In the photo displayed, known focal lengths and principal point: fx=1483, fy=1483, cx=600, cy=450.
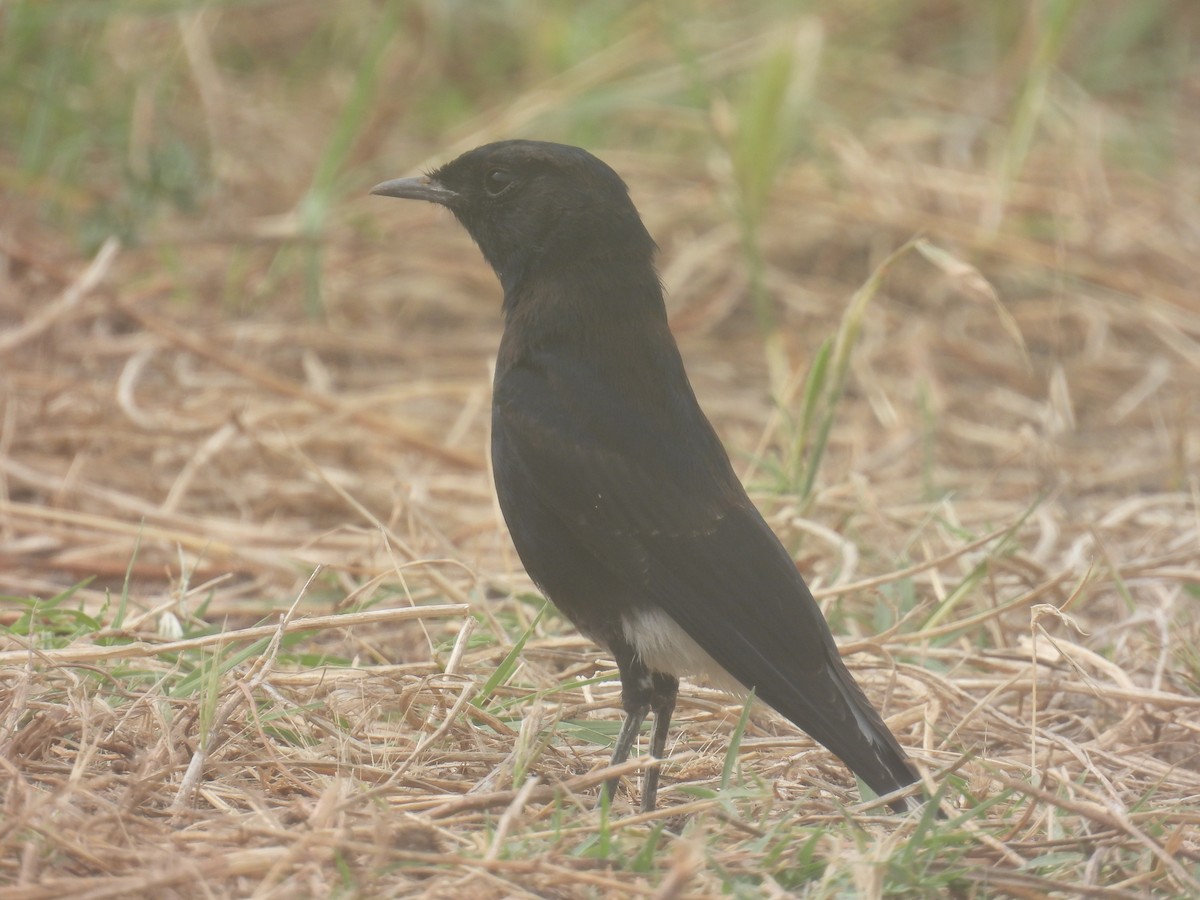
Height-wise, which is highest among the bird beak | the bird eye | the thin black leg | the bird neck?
the bird eye

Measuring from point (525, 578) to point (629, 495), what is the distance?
122 centimetres

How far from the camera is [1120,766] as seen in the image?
3.05 meters

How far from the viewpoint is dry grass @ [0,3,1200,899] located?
8.04 feet

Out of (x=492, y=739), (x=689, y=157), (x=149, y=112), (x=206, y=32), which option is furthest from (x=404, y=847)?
(x=206, y=32)

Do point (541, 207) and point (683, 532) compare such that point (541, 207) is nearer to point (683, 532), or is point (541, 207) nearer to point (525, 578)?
point (683, 532)

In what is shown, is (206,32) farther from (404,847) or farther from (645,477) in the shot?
(404,847)

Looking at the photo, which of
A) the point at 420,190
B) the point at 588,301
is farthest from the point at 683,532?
the point at 420,190

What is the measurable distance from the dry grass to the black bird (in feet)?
0.56

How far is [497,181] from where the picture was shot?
134 inches

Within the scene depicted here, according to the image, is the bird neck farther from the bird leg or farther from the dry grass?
the bird leg

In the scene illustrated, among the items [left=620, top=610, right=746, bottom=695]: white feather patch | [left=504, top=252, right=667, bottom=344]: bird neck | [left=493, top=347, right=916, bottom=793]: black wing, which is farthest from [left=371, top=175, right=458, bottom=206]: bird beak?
[left=620, top=610, right=746, bottom=695]: white feather patch

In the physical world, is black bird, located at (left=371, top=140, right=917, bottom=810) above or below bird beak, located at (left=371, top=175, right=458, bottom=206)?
below

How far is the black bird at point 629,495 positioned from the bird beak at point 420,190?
8.2 inches

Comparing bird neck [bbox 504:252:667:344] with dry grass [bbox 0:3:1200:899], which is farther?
bird neck [bbox 504:252:667:344]
